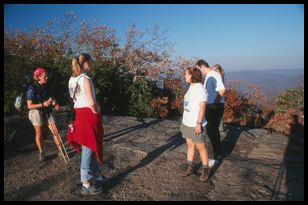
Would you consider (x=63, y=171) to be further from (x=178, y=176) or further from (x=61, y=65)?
(x=61, y=65)

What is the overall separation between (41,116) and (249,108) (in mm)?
9185

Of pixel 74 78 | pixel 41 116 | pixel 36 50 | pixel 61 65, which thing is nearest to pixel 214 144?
pixel 74 78

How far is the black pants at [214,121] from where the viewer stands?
14.7 feet

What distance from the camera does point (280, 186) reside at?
12.7 ft

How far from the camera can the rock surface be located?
3629 mm

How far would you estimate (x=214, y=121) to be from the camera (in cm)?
452

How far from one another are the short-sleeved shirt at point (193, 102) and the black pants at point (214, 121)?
738 millimetres

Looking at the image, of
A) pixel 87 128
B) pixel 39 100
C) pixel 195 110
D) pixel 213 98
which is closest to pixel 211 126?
pixel 213 98

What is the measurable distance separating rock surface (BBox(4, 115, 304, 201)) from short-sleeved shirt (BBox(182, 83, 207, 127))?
2.97 ft

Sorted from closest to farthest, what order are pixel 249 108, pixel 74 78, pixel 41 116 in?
1. pixel 74 78
2. pixel 41 116
3. pixel 249 108

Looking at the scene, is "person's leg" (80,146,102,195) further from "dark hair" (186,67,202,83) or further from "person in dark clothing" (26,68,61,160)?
"dark hair" (186,67,202,83)

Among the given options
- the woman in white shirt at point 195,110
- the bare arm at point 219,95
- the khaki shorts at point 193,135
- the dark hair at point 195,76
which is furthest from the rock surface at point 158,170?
the dark hair at point 195,76

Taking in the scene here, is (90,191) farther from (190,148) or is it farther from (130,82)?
(130,82)

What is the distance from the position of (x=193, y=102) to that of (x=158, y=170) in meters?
1.35
